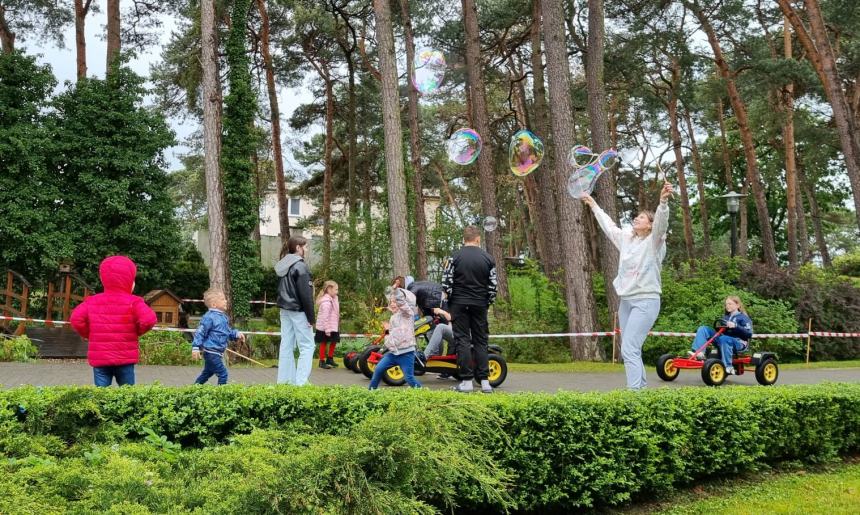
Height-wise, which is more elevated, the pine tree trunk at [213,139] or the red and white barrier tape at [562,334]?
the pine tree trunk at [213,139]

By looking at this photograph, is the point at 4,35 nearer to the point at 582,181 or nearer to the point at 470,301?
the point at 470,301

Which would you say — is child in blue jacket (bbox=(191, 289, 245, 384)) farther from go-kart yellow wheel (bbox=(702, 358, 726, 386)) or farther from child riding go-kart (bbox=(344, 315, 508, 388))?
go-kart yellow wheel (bbox=(702, 358, 726, 386))

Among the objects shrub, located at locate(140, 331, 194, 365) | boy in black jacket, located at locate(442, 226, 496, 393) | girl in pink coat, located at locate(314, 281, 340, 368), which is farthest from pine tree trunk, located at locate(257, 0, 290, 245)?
boy in black jacket, located at locate(442, 226, 496, 393)

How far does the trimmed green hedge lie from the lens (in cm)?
375

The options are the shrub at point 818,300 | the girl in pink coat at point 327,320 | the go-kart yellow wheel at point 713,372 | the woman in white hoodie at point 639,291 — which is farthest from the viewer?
the shrub at point 818,300

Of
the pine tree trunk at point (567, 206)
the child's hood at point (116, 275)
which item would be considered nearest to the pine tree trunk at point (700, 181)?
the pine tree trunk at point (567, 206)

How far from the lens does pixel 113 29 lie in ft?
77.9

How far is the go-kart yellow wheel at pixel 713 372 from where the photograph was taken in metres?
11.4

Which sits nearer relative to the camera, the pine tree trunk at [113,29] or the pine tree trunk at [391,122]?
the pine tree trunk at [391,122]

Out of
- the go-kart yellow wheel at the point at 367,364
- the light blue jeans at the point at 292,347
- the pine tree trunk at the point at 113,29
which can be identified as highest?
the pine tree trunk at the point at 113,29

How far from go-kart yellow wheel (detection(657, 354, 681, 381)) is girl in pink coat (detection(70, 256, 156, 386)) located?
8.26 meters

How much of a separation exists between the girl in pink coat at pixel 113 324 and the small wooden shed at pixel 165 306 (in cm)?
1394

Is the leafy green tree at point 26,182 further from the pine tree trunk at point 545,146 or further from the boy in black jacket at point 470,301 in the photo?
the boy in black jacket at point 470,301

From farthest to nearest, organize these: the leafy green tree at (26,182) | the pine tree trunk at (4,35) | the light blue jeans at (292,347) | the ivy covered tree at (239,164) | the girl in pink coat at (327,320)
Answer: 1. the pine tree trunk at (4,35)
2. the leafy green tree at (26,182)
3. the ivy covered tree at (239,164)
4. the girl in pink coat at (327,320)
5. the light blue jeans at (292,347)
